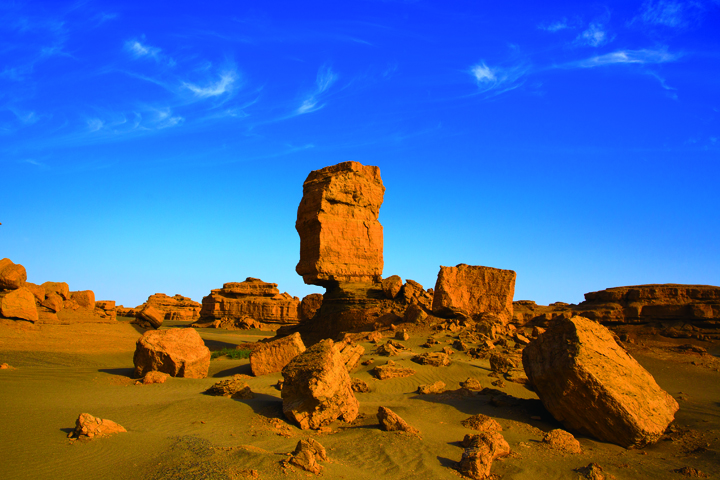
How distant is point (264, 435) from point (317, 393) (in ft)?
2.31

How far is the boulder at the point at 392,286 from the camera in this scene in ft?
50.6

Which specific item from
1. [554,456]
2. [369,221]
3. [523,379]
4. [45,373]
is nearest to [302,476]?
[554,456]

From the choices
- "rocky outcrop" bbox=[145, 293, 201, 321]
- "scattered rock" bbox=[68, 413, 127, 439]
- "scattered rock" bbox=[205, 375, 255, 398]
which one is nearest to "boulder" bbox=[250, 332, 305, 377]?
"scattered rock" bbox=[205, 375, 255, 398]

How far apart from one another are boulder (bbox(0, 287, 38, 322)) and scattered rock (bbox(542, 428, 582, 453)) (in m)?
14.7

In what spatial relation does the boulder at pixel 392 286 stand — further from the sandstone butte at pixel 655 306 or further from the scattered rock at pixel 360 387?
the scattered rock at pixel 360 387

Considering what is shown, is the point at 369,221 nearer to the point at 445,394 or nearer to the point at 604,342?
the point at 445,394

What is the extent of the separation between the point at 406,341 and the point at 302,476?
7.67m

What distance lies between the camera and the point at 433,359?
29.8 ft

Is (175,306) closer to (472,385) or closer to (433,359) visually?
(433,359)

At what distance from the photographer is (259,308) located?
97.4ft

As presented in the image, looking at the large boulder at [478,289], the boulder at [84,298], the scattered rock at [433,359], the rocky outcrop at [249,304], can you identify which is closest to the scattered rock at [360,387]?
the scattered rock at [433,359]

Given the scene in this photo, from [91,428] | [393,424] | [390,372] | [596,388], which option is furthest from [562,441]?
[91,428]

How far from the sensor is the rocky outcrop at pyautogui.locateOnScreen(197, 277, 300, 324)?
29391 mm

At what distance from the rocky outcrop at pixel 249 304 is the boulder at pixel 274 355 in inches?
820
